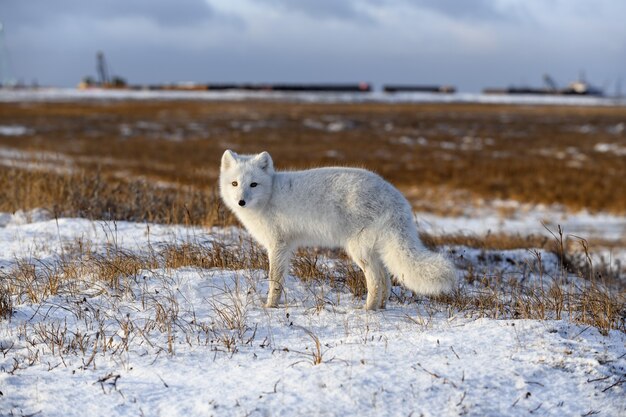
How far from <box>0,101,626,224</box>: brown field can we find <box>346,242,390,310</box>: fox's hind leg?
6.40 feet

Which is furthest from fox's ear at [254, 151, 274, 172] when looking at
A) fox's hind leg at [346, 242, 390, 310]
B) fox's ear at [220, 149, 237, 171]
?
fox's hind leg at [346, 242, 390, 310]

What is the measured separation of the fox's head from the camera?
5.39 metres

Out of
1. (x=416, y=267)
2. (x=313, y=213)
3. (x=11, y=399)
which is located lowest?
(x=11, y=399)

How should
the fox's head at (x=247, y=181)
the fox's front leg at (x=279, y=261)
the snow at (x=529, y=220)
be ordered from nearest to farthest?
the fox's head at (x=247, y=181) → the fox's front leg at (x=279, y=261) → the snow at (x=529, y=220)

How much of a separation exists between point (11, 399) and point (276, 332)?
73.4 inches

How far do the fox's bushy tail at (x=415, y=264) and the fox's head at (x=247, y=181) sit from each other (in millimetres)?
1234

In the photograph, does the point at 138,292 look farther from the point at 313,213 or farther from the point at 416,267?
the point at 416,267

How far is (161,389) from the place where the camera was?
3.74 metres

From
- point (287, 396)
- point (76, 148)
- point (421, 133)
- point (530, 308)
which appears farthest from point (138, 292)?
point (421, 133)

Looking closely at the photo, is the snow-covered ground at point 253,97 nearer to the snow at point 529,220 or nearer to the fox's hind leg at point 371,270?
the snow at point 529,220

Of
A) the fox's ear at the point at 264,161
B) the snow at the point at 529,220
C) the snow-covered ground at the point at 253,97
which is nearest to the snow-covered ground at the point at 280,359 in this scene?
the fox's ear at the point at 264,161

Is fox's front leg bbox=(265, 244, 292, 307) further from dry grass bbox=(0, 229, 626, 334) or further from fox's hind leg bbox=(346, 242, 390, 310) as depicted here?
fox's hind leg bbox=(346, 242, 390, 310)

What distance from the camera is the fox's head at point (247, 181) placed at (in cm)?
539

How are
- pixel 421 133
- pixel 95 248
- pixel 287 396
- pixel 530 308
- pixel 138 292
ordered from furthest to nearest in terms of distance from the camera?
1. pixel 421 133
2. pixel 95 248
3. pixel 138 292
4. pixel 530 308
5. pixel 287 396
